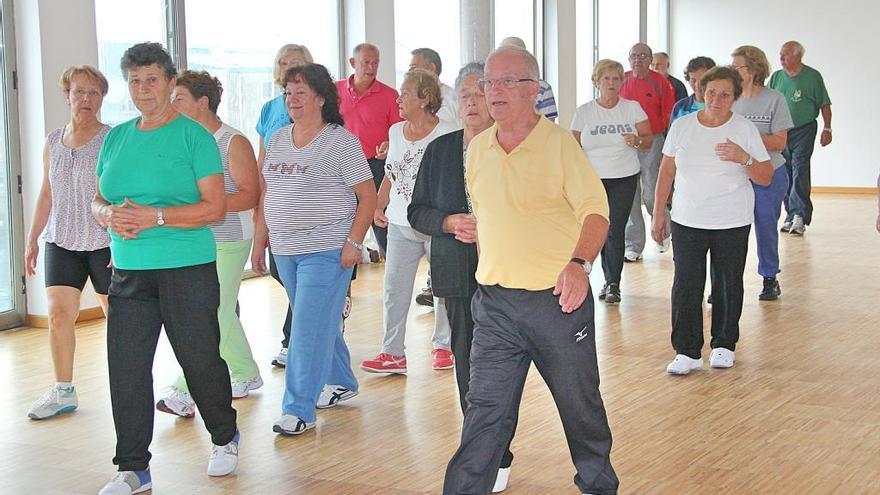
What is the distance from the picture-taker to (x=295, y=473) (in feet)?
15.5

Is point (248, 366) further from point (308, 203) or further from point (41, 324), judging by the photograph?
point (41, 324)

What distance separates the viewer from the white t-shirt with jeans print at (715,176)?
20.3 ft

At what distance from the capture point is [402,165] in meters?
6.13

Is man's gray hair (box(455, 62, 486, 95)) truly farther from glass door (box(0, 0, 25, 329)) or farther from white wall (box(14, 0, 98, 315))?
glass door (box(0, 0, 25, 329))

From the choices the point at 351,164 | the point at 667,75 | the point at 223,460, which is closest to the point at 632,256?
the point at 667,75

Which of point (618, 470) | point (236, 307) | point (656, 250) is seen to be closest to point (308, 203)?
point (236, 307)

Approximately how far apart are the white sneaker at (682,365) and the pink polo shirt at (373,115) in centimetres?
269

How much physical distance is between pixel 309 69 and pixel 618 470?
6.87ft

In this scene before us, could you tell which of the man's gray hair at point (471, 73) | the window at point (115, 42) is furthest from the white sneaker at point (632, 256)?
the man's gray hair at point (471, 73)

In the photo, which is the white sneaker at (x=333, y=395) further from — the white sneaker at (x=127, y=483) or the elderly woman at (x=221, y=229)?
the white sneaker at (x=127, y=483)

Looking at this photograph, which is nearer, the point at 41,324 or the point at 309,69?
the point at 309,69

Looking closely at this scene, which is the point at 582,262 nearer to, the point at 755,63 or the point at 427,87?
the point at 427,87

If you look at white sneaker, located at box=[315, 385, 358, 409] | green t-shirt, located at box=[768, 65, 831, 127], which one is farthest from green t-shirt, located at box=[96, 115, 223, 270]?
green t-shirt, located at box=[768, 65, 831, 127]

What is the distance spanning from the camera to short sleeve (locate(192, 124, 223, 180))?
4.29m
